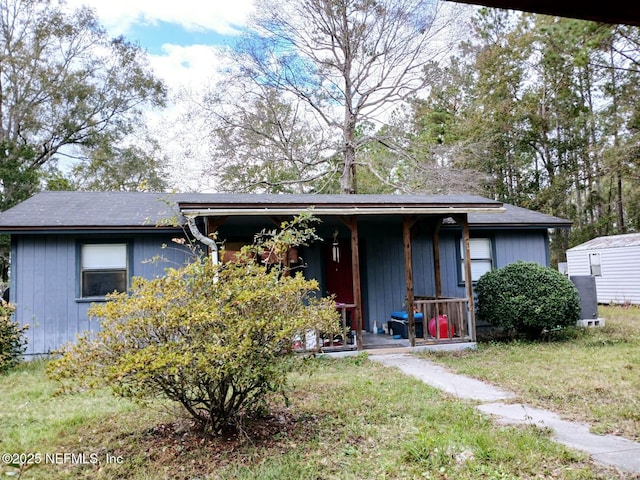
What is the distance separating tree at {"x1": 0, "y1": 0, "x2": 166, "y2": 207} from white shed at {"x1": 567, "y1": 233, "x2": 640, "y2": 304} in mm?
19971

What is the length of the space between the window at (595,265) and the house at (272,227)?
7.99 meters

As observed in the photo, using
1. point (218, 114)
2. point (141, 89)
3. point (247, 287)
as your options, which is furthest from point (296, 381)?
point (141, 89)

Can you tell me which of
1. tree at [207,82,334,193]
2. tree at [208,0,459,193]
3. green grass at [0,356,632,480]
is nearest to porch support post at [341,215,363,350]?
green grass at [0,356,632,480]

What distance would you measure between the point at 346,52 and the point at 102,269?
40.5 feet

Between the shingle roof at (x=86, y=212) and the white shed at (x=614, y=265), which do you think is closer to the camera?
the shingle roof at (x=86, y=212)

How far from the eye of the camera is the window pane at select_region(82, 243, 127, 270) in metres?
8.66

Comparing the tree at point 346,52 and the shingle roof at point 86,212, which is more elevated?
the tree at point 346,52

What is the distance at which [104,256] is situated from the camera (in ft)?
28.7

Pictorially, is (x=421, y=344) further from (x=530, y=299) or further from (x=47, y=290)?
(x=47, y=290)

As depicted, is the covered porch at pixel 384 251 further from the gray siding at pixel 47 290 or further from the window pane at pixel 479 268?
the gray siding at pixel 47 290

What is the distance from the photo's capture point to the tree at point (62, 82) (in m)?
19.5

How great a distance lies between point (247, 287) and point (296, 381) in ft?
8.22

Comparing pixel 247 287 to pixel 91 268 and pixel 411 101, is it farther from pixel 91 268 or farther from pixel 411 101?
pixel 411 101

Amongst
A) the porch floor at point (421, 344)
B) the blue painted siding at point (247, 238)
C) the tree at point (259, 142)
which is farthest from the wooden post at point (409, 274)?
the tree at point (259, 142)
